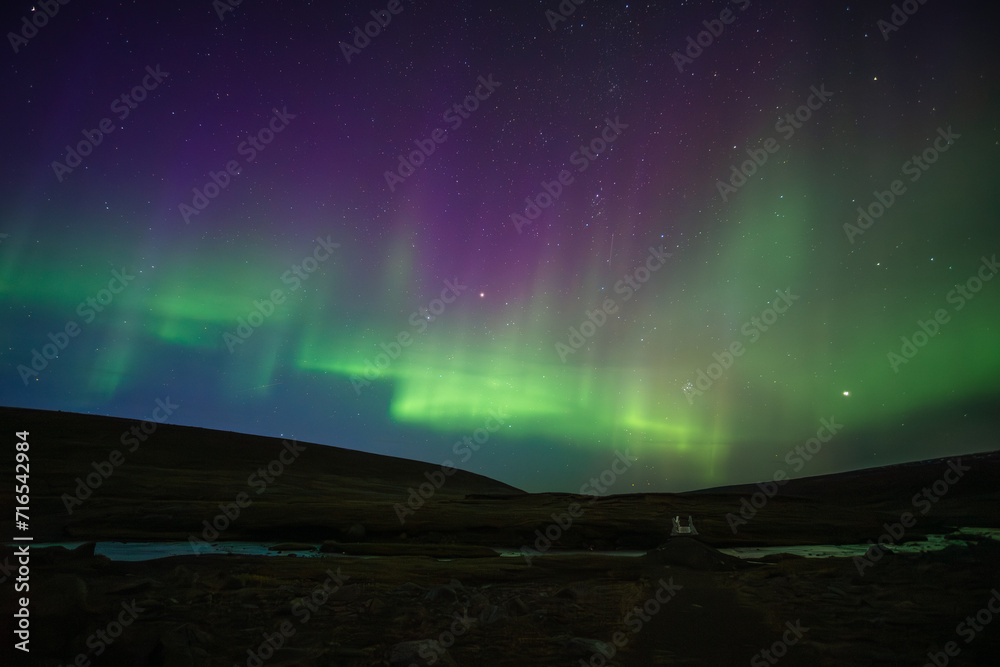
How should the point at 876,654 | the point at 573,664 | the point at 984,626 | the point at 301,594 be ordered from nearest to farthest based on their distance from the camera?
1. the point at 573,664
2. the point at 876,654
3. the point at 984,626
4. the point at 301,594

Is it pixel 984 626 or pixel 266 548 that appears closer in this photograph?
pixel 984 626

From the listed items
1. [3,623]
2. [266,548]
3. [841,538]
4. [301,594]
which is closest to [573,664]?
[301,594]

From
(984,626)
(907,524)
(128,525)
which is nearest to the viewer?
(984,626)

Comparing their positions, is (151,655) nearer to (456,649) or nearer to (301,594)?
(456,649)

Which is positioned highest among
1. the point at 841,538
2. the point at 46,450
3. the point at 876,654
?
the point at 46,450

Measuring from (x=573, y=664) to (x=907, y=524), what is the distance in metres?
25.7

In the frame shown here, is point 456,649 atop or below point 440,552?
below

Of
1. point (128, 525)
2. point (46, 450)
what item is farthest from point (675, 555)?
point (46, 450)

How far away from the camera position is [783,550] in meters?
14.1

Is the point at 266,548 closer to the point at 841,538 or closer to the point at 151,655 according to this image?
the point at 151,655

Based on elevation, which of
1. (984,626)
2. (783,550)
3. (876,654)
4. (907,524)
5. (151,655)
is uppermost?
(907,524)

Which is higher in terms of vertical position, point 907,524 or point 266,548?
point 907,524

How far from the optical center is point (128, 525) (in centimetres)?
1347

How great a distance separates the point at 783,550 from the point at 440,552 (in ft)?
32.3
